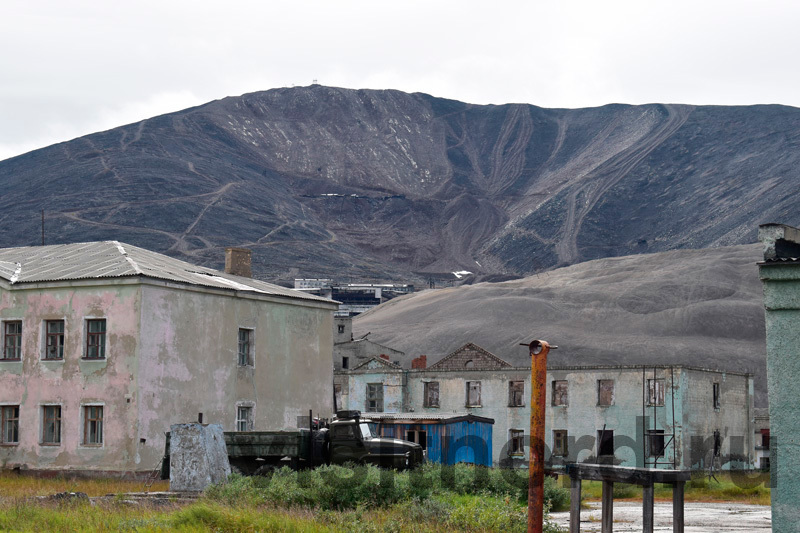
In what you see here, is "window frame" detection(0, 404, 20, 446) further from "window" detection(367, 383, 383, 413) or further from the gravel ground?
"window" detection(367, 383, 383, 413)

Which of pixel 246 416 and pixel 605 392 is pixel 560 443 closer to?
pixel 605 392

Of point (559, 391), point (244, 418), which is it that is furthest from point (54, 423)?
point (559, 391)

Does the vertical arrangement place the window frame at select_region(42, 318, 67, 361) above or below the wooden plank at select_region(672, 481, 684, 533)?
above

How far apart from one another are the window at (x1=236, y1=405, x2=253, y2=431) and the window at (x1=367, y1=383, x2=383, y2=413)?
23.9 meters

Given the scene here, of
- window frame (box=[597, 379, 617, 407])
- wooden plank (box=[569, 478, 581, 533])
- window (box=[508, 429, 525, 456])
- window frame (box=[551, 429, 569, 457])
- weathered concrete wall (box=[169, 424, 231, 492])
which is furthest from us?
window (box=[508, 429, 525, 456])

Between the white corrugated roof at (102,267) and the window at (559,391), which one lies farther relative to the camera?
the window at (559,391)

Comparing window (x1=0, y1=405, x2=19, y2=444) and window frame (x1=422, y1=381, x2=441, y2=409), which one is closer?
window (x1=0, y1=405, x2=19, y2=444)

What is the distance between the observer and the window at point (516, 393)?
192 feet

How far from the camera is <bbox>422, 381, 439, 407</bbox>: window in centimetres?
6084

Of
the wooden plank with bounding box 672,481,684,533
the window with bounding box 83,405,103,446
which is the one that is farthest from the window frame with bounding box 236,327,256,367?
the wooden plank with bounding box 672,481,684,533

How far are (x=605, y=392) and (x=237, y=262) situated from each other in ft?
71.0

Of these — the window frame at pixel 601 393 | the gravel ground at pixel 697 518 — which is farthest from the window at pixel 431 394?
the gravel ground at pixel 697 518

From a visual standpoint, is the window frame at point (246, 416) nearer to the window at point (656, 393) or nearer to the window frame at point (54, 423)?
the window frame at point (54, 423)

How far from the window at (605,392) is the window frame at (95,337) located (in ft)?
97.6
